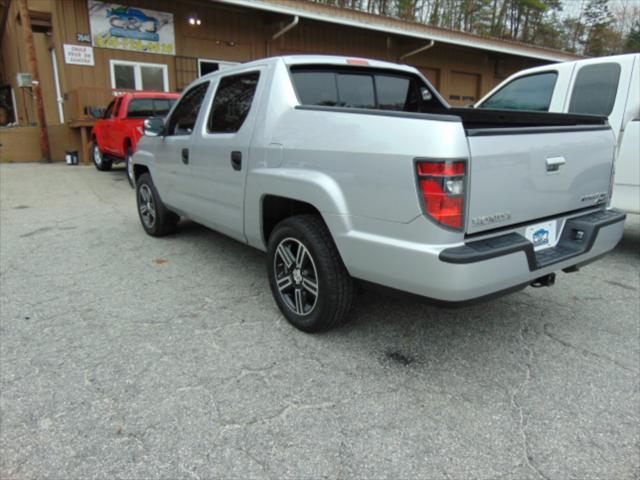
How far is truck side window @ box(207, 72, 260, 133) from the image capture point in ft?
11.7

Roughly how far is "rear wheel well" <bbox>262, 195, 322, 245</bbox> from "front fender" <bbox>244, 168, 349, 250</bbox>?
0.05 metres

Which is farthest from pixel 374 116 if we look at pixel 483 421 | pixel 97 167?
pixel 97 167

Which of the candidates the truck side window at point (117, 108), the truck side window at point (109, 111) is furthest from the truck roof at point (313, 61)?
the truck side window at point (109, 111)

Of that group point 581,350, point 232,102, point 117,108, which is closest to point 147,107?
point 117,108

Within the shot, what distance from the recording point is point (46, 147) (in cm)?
1252

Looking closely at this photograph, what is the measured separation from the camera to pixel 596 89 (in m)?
5.01

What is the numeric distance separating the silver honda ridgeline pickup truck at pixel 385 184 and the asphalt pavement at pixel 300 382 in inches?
15.1

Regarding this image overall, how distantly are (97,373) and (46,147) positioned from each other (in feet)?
39.3

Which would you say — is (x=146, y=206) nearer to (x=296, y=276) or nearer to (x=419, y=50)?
(x=296, y=276)

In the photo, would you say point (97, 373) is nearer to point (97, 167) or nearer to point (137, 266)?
point (137, 266)

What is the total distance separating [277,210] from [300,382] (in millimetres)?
1301

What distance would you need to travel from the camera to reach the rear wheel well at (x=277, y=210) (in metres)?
3.25

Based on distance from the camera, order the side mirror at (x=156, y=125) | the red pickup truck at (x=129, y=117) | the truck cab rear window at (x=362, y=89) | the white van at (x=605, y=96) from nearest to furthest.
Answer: the truck cab rear window at (x=362, y=89) → the white van at (x=605, y=96) → the side mirror at (x=156, y=125) → the red pickup truck at (x=129, y=117)

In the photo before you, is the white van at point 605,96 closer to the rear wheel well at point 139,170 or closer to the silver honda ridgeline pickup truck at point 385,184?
the silver honda ridgeline pickup truck at point 385,184
